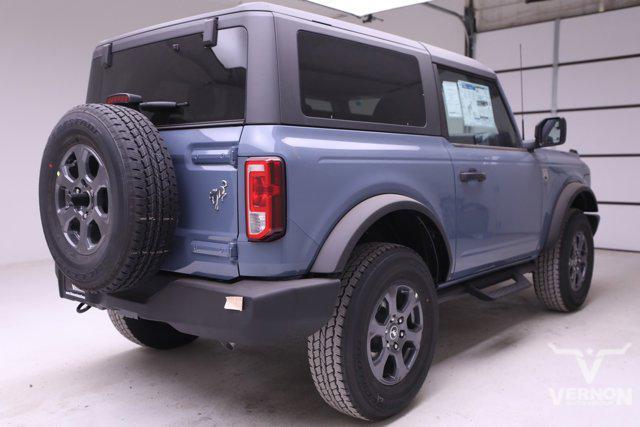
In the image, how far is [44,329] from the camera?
3723 millimetres

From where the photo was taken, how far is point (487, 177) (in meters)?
3.05

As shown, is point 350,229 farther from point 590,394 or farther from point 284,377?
point 590,394

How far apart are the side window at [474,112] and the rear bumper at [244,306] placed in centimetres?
136

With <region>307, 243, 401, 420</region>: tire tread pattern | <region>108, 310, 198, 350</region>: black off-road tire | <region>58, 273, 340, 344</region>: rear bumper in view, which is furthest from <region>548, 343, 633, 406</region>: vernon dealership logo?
<region>108, 310, 198, 350</region>: black off-road tire

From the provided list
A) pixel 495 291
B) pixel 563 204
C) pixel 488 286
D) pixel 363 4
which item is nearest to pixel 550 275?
pixel 563 204

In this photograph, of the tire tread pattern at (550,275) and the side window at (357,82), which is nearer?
the side window at (357,82)

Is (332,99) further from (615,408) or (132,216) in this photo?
(615,408)

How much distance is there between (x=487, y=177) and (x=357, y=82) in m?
1.07

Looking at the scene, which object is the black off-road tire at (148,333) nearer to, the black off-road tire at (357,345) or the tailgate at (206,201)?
the tailgate at (206,201)

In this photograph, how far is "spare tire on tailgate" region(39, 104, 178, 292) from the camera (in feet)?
6.31

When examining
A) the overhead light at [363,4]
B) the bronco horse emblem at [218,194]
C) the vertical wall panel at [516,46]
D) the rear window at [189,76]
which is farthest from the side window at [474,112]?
the vertical wall panel at [516,46]

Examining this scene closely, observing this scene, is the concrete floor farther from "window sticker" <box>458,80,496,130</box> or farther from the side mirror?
"window sticker" <box>458,80,496,130</box>

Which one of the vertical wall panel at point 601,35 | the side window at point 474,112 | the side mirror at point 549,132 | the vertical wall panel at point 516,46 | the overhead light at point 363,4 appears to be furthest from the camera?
the vertical wall panel at point 516,46

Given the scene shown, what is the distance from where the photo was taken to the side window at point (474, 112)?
117 inches
